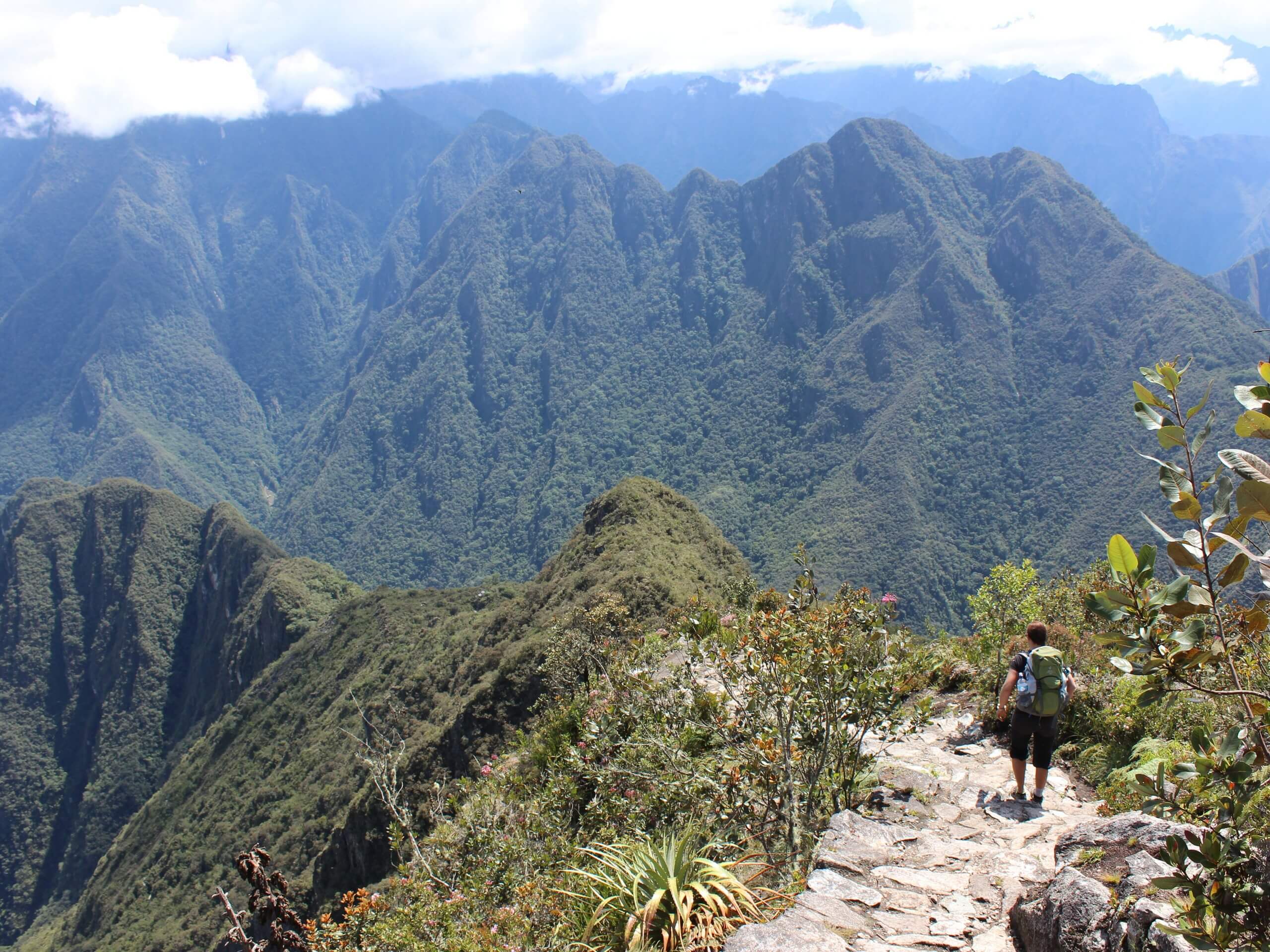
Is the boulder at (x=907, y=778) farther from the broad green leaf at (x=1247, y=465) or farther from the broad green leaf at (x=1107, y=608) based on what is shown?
the broad green leaf at (x=1247, y=465)

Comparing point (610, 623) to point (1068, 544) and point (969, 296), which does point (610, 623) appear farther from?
point (969, 296)

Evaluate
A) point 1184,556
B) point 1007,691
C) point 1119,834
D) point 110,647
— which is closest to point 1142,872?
point 1119,834

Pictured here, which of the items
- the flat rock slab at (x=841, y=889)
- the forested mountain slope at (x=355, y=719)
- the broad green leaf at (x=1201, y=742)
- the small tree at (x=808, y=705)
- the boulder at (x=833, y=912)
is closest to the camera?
the broad green leaf at (x=1201, y=742)

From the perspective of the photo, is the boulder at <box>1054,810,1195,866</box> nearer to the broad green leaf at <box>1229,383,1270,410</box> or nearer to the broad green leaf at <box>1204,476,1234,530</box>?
the broad green leaf at <box>1204,476,1234,530</box>

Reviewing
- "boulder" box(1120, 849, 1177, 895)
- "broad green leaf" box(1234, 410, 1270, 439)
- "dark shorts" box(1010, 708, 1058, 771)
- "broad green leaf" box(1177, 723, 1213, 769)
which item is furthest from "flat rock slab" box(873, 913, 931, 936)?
"broad green leaf" box(1234, 410, 1270, 439)

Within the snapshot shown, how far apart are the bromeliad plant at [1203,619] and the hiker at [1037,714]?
5.56 metres

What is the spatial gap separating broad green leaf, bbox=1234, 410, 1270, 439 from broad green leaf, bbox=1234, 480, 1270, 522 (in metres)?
0.18

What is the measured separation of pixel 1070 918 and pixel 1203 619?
312 cm

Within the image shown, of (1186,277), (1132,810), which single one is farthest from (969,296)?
(1132,810)

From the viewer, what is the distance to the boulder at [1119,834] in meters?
6.04

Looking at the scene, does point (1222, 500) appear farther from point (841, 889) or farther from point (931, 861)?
point (931, 861)

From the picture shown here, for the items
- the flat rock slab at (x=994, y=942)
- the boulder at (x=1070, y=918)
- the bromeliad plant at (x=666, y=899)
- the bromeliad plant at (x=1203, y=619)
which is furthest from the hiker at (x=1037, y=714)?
the bromeliad plant at (x=1203, y=619)

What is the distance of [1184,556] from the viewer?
3541 mm

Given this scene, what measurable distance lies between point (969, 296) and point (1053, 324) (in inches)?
752
